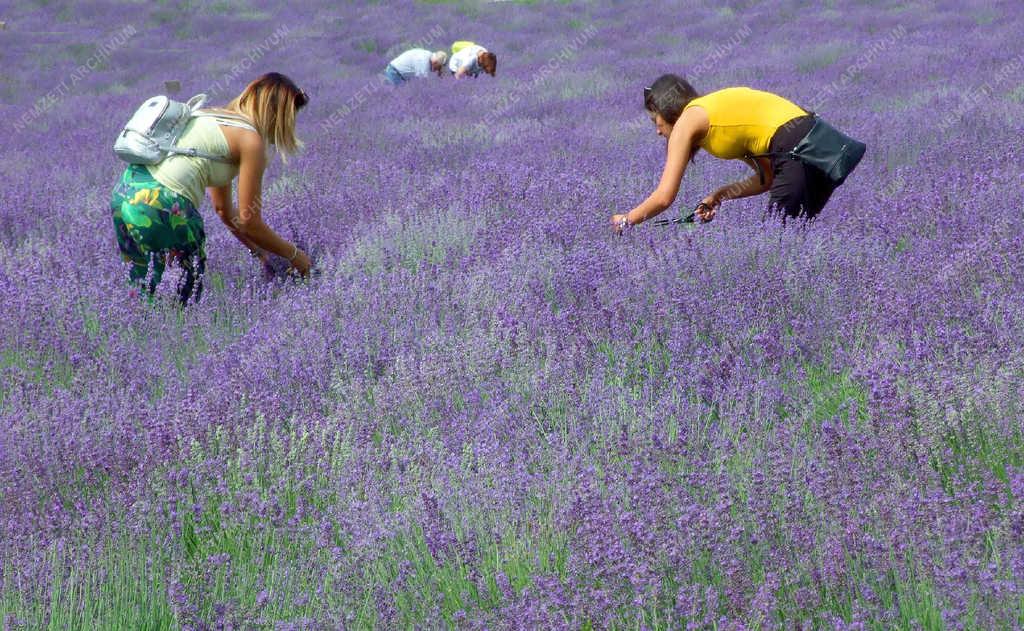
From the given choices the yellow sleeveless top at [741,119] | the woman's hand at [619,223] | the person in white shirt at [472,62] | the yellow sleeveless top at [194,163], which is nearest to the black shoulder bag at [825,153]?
the yellow sleeveless top at [741,119]

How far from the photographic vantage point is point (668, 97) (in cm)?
406

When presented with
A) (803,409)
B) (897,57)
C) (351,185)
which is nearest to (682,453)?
(803,409)

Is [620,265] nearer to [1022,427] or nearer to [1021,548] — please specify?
[1022,427]

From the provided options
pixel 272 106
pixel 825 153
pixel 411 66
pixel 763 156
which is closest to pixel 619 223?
pixel 763 156

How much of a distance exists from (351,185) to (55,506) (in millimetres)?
3769

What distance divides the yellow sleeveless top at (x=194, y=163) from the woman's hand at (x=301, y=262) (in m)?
0.46

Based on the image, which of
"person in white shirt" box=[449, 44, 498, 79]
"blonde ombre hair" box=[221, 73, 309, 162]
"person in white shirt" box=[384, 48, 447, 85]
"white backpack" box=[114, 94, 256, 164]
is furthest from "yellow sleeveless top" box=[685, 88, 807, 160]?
"person in white shirt" box=[384, 48, 447, 85]

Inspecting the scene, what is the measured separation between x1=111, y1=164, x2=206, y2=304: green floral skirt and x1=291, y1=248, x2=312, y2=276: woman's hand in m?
0.37

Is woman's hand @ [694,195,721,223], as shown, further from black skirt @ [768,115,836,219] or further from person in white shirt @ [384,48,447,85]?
person in white shirt @ [384,48,447,85]

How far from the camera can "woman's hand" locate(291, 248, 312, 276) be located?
4214 millimetres

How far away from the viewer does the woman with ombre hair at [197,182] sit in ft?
12.8

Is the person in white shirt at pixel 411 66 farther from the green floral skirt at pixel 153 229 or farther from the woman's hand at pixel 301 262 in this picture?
the green floral skirt at pixel 153 229

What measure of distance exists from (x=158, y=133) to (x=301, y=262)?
0.76 m

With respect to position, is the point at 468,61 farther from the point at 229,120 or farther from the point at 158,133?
the point at 158,133
